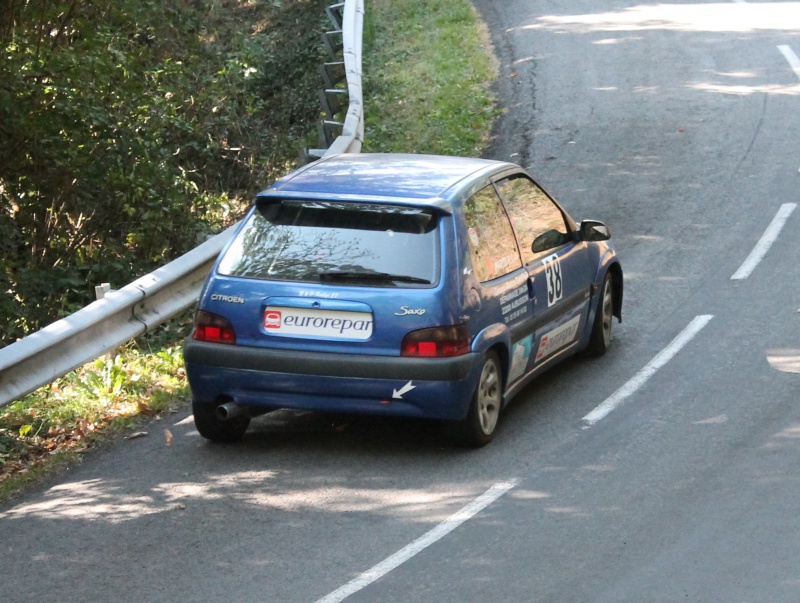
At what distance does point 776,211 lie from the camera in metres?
13.7

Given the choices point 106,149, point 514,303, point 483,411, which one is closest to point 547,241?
point 514,303

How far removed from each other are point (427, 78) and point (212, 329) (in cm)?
1214

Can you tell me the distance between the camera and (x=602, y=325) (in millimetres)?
9875

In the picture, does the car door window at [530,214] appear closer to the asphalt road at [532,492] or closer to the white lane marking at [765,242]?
the asphalt road at [532,492]

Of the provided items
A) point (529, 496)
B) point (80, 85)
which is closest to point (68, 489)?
point (529, 496)

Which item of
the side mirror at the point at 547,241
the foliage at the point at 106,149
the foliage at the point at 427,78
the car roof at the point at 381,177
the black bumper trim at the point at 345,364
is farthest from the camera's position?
the foliage at the point at 427,78

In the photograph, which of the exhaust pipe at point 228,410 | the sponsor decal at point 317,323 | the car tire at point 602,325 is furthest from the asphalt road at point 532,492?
the sponsor decal at point 317,323

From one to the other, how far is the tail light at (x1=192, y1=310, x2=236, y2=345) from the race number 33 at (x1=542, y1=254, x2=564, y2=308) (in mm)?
2299

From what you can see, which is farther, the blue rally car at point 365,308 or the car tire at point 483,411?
the car tire at point 483,411

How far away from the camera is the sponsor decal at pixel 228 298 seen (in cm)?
775

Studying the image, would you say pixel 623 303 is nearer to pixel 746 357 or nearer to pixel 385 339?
pixel 746 357

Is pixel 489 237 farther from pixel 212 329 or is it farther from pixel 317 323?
pixel 212 329

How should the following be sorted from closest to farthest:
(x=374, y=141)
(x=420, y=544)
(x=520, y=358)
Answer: (x=420, y=544) → (x=520, y=358) → (x=374, y=141)

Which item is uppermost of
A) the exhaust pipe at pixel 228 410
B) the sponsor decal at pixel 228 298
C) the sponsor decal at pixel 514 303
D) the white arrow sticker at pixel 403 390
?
the sponsor decal at pixel 228 298
